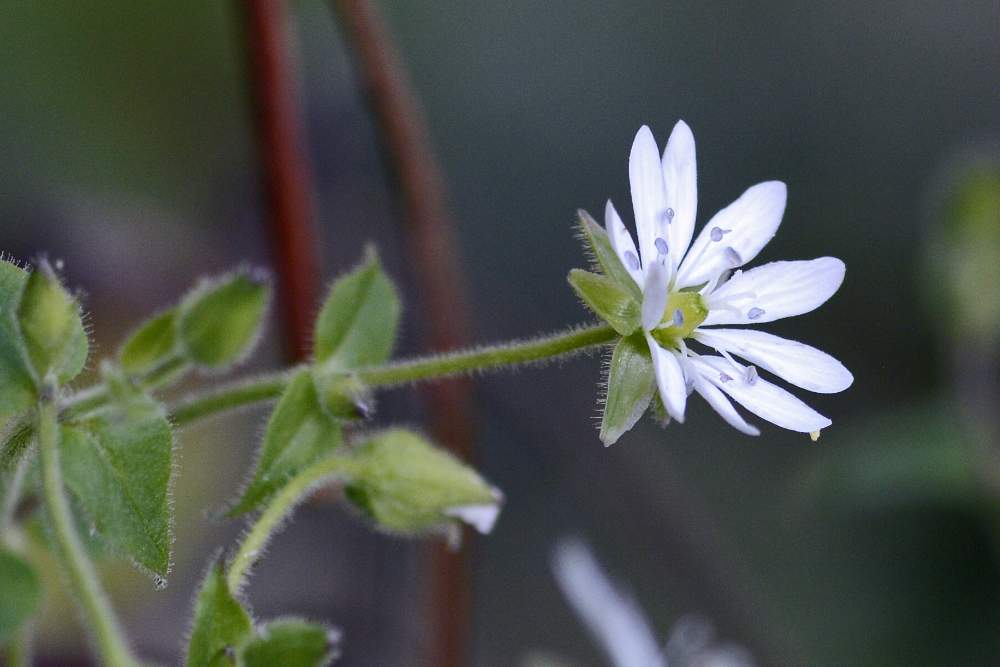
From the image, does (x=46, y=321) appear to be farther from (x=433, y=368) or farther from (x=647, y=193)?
(x=647, y=193)

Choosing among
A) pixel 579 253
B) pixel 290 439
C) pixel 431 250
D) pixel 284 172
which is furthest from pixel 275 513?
pixel 579 253

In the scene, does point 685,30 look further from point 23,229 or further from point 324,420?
point 324,420

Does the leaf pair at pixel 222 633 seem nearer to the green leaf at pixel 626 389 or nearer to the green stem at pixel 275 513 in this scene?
the green stem at pixel 275 513

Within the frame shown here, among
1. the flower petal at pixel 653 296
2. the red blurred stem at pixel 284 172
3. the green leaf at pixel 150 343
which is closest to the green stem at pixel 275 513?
the green leaf at pixel 150 343

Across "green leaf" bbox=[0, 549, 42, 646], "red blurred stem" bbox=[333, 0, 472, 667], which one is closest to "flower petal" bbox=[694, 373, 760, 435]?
"green leaf" bbox=[0, 549, 42, 646]

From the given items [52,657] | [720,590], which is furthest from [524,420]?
[52,657]

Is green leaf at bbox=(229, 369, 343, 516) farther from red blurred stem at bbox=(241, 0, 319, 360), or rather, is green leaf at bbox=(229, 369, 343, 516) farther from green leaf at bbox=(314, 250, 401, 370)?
red blurred stem at bbox=(241, 0, 319, 360)
